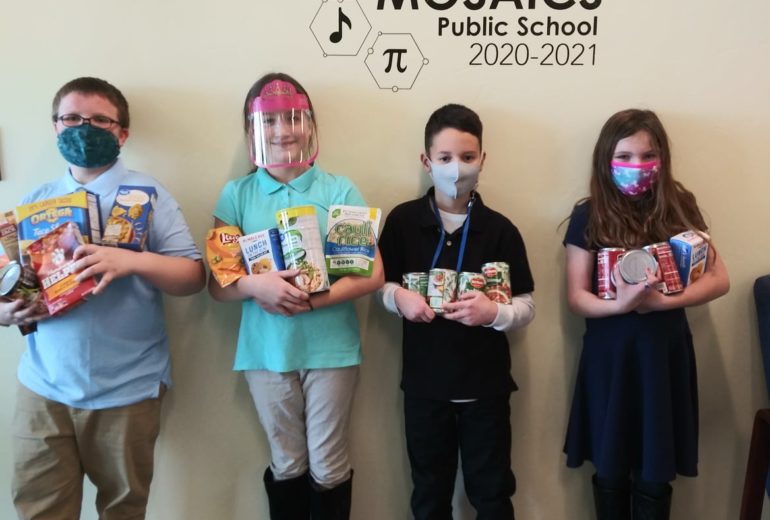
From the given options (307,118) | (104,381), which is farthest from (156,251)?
(307,118)

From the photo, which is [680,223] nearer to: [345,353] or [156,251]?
[345,353]

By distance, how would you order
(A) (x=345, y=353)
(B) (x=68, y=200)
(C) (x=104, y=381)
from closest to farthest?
(B) (x=68, y=200) → (C) (x=104, y=381) → (A) (x=345, y=353)

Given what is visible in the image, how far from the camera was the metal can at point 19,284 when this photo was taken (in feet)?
4.30

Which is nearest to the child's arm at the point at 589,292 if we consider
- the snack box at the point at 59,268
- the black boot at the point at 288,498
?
the black boot at the point at 288,498

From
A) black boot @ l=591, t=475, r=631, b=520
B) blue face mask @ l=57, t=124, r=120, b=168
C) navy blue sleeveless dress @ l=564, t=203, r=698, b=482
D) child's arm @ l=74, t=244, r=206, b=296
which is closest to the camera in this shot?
child's arm @ l=74, t=244, r=206, b=296

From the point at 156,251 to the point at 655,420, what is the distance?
1.42 meters

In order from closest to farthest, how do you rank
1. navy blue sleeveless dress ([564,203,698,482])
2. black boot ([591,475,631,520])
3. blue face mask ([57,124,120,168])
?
1. blue face mask ([57,124,120,168])
2. navy blue sleeveless dress ([564,203,698,482])
3. black boot ([591,475,631,520])

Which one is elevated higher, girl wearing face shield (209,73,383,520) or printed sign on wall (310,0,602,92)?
printed sign on wall (310,0,602,92)

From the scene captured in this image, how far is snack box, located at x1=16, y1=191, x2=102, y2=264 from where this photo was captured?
1329 millimetres

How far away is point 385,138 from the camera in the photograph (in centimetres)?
173

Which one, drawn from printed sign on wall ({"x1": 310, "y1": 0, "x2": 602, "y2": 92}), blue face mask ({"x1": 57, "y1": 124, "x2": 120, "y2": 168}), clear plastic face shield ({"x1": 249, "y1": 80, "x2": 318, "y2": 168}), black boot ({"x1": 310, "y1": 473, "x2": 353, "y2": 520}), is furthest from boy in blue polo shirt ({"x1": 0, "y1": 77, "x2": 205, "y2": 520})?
printed sign on wall ({"x1": 310, "y1": 0, "x2": 602, "y2": 92})

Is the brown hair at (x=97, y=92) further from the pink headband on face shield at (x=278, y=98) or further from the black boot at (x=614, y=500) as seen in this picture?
the black boot at (x=614, y=500)

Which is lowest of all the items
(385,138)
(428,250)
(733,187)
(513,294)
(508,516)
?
(508,516)

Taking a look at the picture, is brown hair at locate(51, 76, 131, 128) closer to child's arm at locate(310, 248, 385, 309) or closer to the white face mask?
child's arm at locate(310, 248, 385, 309)
